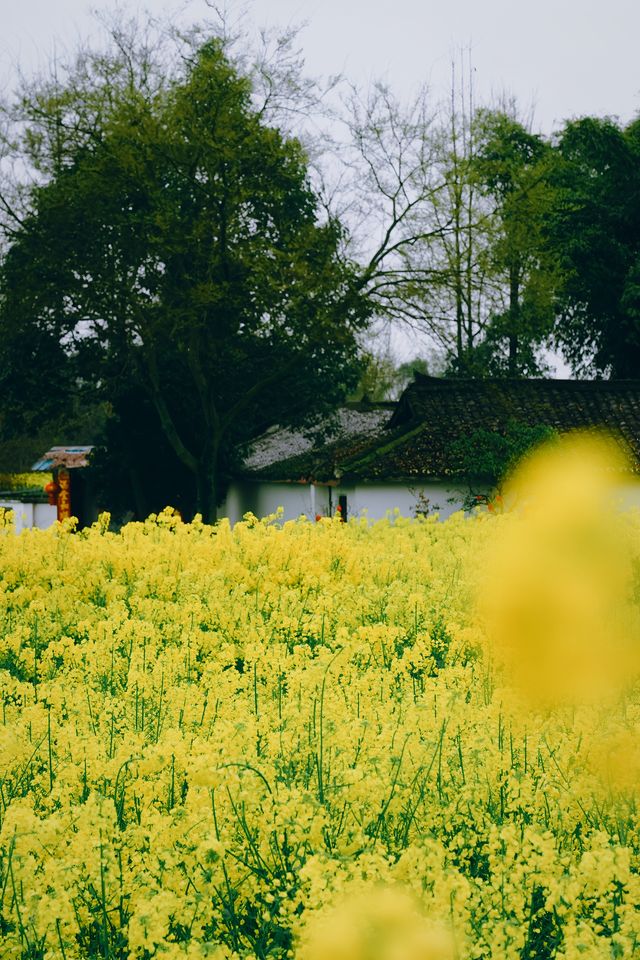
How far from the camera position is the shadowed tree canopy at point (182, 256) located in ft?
73.3

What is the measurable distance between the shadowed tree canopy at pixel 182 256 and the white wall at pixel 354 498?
329 centimetres

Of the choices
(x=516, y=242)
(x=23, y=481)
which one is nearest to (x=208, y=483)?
(x=516, y=242)

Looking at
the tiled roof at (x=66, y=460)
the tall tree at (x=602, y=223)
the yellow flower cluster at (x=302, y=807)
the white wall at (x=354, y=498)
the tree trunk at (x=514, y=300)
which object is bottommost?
the yellow flower cluster at (x=302, y=807)

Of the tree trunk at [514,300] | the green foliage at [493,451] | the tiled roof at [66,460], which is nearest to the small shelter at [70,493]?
the tiled roof at [66,460]

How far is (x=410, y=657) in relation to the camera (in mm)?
4996

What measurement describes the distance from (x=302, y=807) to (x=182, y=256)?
21.7 metres

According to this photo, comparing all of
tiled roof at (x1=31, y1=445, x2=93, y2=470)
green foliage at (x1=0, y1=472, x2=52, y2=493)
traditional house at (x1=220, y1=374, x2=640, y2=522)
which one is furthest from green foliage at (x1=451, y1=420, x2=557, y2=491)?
green foliage at (x1=0, y1=472, x2=52, y2=493)

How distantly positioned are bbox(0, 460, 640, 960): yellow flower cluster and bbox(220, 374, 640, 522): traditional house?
17.1 m

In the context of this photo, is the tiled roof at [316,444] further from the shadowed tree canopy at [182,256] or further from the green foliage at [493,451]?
the green foliage at [493,451]

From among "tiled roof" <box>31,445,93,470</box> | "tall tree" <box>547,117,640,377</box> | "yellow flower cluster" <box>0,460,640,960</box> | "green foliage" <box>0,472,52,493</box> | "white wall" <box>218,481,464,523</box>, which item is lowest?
"yellow flower cluster" <box>0,460,640,960</box>

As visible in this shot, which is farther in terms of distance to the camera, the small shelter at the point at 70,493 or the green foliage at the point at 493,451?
the small shelter at the point at 70,493

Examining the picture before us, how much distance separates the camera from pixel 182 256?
77.3 ft

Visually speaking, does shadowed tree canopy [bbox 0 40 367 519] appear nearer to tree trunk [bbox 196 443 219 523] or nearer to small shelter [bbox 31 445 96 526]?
tree trunk [bbox 196 443 219 523]

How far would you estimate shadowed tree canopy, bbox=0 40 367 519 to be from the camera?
73.3ft
